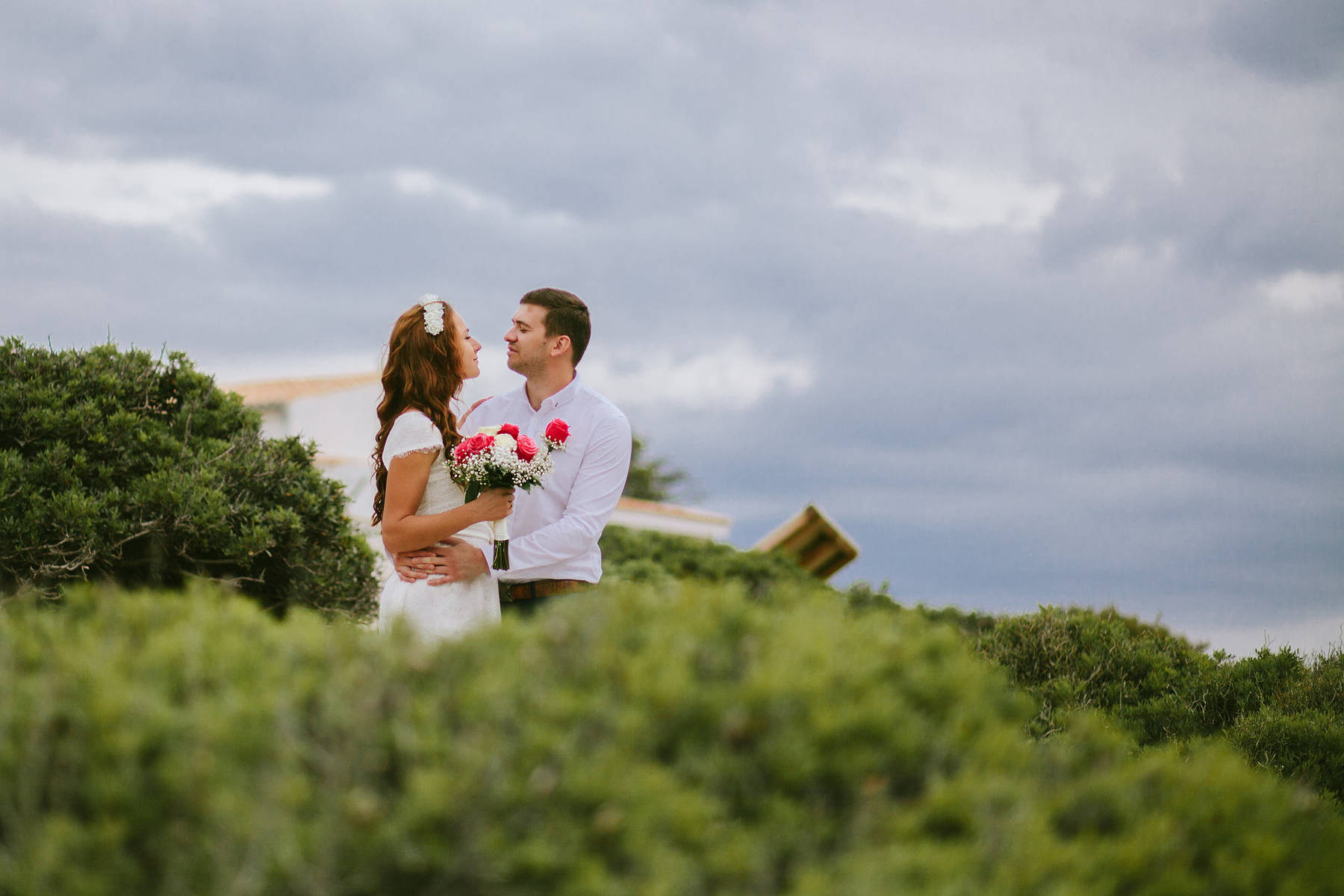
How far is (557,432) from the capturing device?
6.30 metres

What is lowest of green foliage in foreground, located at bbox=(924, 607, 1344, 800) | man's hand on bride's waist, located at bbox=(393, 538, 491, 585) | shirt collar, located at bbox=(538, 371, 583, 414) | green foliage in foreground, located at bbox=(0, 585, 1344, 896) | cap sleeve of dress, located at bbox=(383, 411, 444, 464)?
green foliage in foreground, located at bbox=(924, 607, 1344, 800)

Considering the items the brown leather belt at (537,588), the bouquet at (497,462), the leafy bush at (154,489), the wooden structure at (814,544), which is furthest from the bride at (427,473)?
the wooden structure at (814,544)

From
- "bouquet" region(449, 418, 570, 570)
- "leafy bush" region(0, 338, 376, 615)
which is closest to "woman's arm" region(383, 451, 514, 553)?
"bouquet" region(449, 418, 570, 570)

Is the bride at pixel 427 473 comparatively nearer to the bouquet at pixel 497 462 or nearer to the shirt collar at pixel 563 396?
the bouquet at pixel 497 462

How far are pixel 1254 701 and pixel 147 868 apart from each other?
857cm

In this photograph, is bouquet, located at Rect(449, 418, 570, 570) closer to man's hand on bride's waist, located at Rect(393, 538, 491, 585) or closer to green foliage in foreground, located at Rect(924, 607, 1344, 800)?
man's hand on bride's waist, located at Rect(393, 538, 491, 585)

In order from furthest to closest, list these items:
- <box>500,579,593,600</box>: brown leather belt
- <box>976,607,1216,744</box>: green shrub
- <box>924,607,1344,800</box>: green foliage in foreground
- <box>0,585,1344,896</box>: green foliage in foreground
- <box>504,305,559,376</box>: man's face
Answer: <box>976,607,1216,744</box>: green shrub, <box>924,607,1344,800</box>: green foliage in foreground, <box>504,305,559,376</box>: man's face, <box>500,579,593,600</box>: brown leather belt, <box>0,585,1344,896</box>: green foliage in foreground

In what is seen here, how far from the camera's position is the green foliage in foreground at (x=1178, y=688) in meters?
7.55

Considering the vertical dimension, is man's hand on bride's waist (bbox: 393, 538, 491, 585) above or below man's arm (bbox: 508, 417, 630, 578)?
below

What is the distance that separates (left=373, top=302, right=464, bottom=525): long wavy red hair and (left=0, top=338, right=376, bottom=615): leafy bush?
285cm

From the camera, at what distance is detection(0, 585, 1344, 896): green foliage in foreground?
2.42 metres

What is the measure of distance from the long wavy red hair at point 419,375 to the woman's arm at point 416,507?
9.1 inches

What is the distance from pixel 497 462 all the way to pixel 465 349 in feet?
3.35

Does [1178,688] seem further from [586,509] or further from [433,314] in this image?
[433,314]
